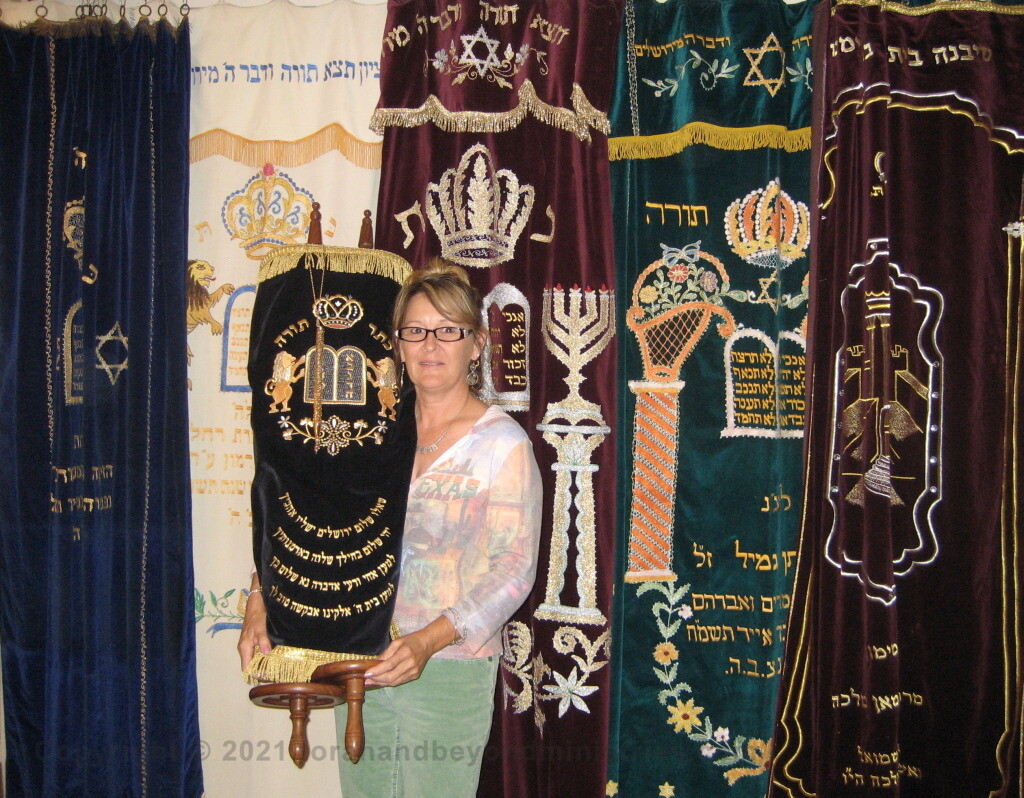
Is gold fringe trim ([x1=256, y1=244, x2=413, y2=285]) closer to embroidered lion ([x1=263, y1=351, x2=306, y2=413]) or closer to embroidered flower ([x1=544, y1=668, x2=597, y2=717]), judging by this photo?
embroidered lion ([x1=263, y1=351, x2=306, y2=413])

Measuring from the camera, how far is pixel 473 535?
59.2 inches

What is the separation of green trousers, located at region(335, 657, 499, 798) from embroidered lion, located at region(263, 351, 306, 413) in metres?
0.65

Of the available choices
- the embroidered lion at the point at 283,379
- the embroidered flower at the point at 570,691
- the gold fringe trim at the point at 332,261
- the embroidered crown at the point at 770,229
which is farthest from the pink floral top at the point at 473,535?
the embroidered crown at the point at 770,229

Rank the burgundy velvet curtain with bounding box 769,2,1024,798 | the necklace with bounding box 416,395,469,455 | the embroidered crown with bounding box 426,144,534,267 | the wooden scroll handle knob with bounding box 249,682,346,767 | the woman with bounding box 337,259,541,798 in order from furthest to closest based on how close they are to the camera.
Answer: the embroidered crown with bounding box 426,144,534,267, the burgundy velvet curtain with bounding box 769,2,1024,798, the necklace with bounding box 416,395,469,455, the woman with bounding box 337,259,541,798, the wooden scroll handle knob with bounding box 249,682,346,767

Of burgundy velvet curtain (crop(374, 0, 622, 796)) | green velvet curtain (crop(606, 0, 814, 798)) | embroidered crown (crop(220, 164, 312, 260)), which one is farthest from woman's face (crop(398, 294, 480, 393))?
embroidered crown (crop(220, 164, 312, 260))

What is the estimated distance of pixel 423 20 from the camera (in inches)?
82.3

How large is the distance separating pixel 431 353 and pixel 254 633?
713 millimetres

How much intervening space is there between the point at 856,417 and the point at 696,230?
70 cm

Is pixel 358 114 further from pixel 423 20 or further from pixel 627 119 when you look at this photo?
pixel 627 119

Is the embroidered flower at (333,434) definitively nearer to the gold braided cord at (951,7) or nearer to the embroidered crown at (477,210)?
the embroidered crown at (477,210)

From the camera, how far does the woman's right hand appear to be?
154 cm

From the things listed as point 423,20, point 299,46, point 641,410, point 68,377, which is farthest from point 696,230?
point 68,377

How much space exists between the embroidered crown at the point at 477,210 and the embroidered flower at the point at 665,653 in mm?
1215

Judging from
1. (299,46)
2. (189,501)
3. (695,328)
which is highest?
(299,46)
